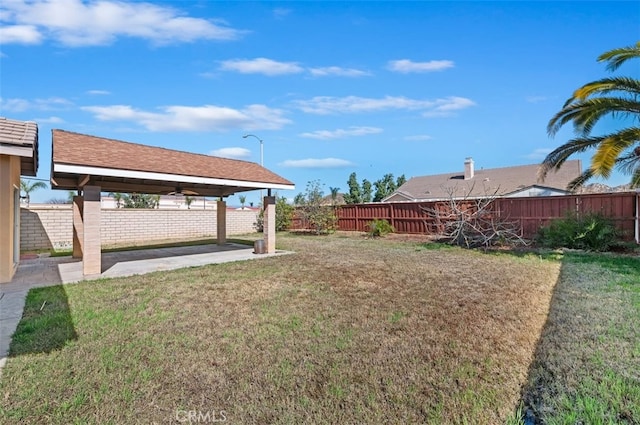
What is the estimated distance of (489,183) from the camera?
2633cm

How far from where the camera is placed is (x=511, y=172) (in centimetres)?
2680

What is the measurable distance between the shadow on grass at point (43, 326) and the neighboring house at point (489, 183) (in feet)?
65.7

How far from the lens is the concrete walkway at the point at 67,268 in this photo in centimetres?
499

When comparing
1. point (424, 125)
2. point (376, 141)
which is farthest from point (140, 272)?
point (376, 141)

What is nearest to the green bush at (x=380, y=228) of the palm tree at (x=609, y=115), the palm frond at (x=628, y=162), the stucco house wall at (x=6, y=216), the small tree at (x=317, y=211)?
the small tree at (x=317, y=211)

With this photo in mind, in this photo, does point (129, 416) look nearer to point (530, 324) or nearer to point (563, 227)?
point (530, 324)

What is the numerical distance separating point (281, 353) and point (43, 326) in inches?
131

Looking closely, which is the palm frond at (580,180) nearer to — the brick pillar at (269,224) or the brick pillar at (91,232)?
the brick pillar at (269,224)

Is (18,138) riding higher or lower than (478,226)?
higher

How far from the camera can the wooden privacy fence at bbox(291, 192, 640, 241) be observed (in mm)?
11625

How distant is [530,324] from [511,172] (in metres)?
25.9

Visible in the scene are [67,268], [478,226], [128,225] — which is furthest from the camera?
[128,225]

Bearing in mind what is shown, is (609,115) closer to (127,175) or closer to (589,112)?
(589,112)

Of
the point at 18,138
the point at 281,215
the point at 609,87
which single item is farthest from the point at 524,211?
the point at 18,138
